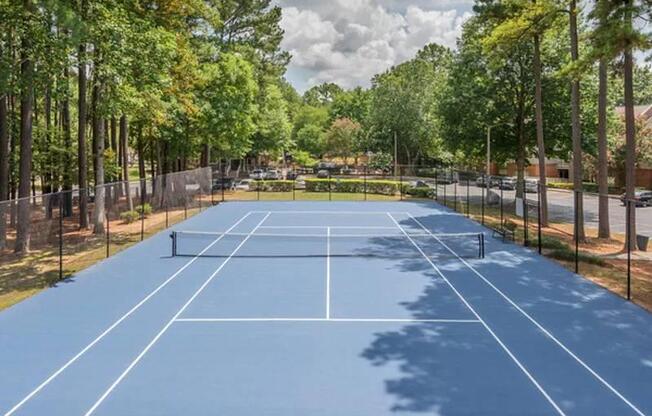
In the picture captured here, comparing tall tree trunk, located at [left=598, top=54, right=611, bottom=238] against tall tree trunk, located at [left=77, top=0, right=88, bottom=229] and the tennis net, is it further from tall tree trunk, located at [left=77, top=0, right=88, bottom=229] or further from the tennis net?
tall tree trunk, located at [left=77, top=0, right=88, bottom=229]

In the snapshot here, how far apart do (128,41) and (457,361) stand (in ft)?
54.7

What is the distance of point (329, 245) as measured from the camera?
21219 millimetres

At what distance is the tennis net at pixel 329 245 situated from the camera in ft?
63.2

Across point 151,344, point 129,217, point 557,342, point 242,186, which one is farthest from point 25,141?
point 242,186

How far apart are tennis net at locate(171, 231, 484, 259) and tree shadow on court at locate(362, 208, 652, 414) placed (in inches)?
150

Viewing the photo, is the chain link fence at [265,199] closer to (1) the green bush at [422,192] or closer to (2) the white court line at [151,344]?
(1) the green bush at [422,192]

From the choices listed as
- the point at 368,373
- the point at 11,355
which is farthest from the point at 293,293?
the point at 11,355

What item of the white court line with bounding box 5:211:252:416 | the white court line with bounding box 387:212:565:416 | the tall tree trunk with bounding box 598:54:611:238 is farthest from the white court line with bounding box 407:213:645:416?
the white court line with bounding box 5:211:252:416

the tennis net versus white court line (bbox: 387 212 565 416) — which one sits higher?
the tennis net

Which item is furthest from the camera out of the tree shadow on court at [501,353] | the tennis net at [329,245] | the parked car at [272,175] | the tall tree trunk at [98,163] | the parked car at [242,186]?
the parked car at [272,175]

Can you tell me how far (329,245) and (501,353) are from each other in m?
11.9

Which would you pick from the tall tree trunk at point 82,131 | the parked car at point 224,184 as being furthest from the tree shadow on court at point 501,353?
the parked car at point 224,184

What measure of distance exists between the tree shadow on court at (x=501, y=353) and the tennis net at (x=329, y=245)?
12.5 ft

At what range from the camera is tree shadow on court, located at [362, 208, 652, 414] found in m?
8.08
